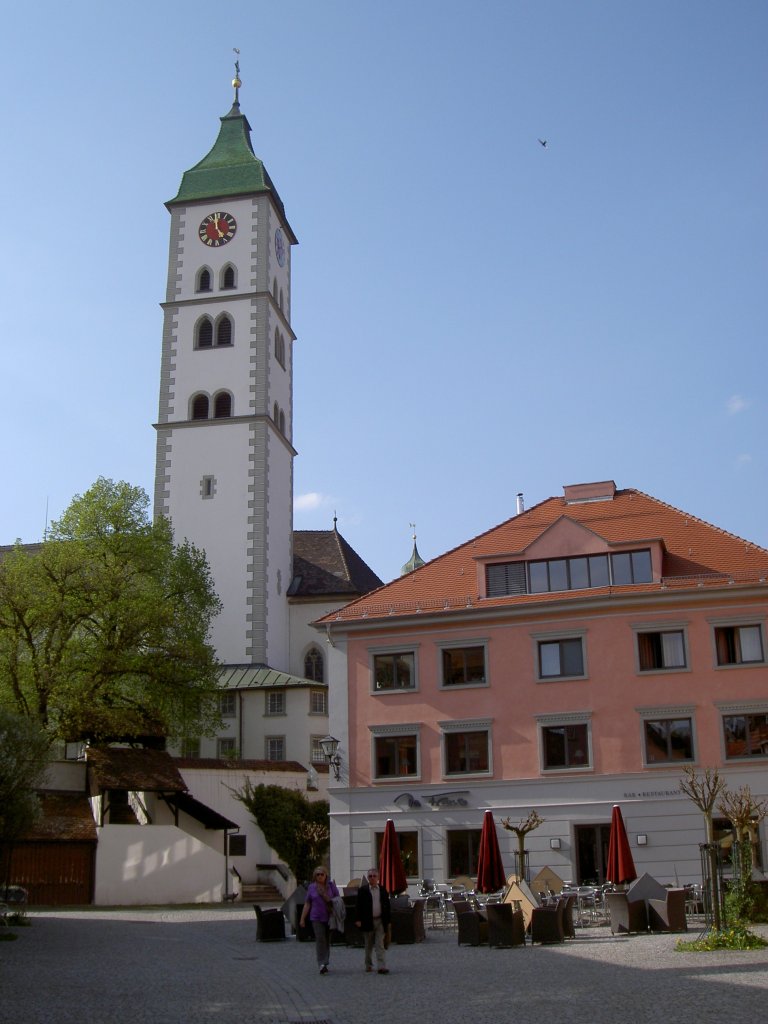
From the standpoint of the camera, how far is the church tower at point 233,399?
54.1 meters

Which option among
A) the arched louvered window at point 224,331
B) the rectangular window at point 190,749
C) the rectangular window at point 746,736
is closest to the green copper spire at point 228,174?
the arched louvered window at point 224,331

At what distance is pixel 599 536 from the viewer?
114 ft

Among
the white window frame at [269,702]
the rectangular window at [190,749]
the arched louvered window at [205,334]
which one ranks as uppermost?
the arched louvered window at [205,334]

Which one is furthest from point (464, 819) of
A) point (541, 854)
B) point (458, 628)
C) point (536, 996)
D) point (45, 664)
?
point (536, 996)

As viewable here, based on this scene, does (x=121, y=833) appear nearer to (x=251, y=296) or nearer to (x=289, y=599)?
(x=289, y=599)

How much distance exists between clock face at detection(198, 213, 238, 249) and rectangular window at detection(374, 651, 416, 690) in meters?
32.4

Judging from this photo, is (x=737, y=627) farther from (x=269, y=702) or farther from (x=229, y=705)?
(x=229, y=705)

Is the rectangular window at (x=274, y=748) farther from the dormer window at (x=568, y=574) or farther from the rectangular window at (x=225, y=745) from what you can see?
the dormer window at (x=568, y=574)

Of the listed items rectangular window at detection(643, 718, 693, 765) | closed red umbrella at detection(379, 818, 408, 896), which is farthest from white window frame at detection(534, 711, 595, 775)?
closed red umbrella at detection(379, 818, 408, 896)

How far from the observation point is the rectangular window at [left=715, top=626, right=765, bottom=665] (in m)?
32.6

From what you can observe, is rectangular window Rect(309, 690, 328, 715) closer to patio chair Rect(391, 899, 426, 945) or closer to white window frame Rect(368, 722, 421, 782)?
white window frame Rect(368, 722, 421, 782)

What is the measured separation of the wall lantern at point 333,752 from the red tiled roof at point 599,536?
3908mm

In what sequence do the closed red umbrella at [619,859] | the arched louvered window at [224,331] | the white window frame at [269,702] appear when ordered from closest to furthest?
the closed red umbrella at [619,859], the white window frame at [269,702], the arched louvered window at [224,331]

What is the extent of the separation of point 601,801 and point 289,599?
88.8ft
